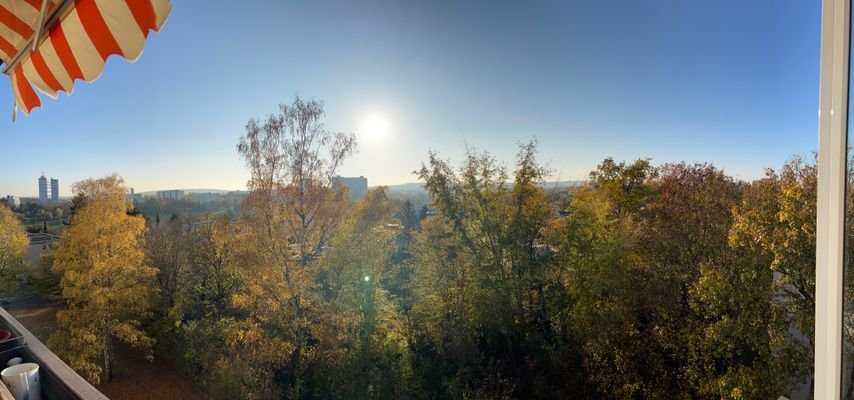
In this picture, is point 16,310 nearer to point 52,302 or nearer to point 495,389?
point 52,302

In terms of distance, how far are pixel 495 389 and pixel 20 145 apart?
345 inches

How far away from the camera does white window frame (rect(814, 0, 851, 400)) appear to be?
58cm

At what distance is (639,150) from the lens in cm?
581

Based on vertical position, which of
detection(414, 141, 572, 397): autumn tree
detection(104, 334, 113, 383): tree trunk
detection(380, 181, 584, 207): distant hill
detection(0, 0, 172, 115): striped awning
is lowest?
detection(104, 334, 113, 383): tree trunk

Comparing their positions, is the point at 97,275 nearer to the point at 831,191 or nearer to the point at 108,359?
the point at 108,359

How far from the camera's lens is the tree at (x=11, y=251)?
7.05 m

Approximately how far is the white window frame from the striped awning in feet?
4.14

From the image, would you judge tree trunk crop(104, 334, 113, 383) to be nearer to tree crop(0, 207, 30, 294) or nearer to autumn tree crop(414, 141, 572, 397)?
tree crop(0, 207, 30, 294)

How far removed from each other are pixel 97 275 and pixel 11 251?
319 centimetres

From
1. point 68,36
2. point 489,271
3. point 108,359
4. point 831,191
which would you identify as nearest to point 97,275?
point 108,359

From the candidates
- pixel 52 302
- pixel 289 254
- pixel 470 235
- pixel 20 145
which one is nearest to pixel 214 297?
pixel 52 302

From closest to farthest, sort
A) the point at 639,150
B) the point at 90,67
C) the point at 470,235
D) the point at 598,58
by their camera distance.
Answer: the point at 90,67 < the point at 598,58 < the point at 639,150 < the point at 470,235

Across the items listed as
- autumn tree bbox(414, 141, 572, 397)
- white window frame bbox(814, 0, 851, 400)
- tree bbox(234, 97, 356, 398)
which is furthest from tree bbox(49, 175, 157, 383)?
white window frame bbox(814, 0, 851, 400)

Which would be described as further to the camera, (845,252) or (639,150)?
(639,150)
